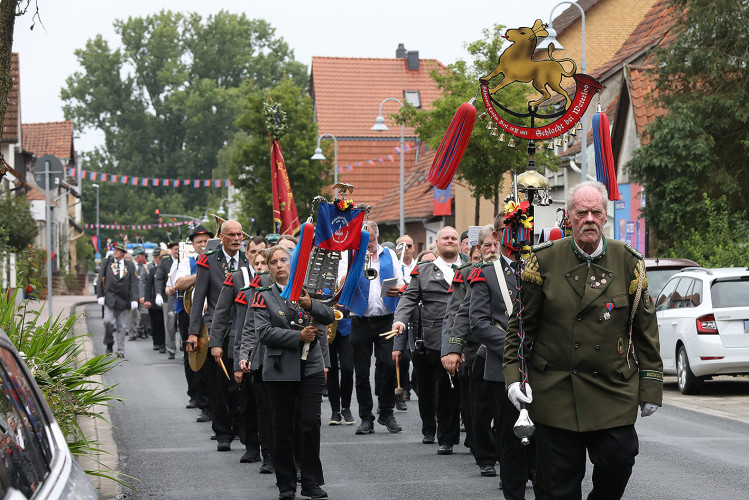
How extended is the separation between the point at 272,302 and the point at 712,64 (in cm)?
2020

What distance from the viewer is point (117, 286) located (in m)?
21.7

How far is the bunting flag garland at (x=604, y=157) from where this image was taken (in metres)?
8.80

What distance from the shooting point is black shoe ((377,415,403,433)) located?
12469 mm

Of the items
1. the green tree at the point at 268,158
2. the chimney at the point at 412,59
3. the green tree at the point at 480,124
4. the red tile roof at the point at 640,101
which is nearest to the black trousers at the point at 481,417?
the green tree at the point at 480,124

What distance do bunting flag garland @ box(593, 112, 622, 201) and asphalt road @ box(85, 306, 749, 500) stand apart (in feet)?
7.11

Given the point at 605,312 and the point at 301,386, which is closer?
the point at 605,312

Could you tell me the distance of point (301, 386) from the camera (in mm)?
8828

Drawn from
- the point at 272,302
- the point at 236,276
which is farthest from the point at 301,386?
the point at 236,276

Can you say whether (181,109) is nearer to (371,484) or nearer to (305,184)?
(305,184)

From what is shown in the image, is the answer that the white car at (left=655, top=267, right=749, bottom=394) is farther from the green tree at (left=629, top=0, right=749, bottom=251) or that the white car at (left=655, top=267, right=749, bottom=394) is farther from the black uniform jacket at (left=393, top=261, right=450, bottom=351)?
the green tree at (left=629, top=0, right=749, bottom=251)

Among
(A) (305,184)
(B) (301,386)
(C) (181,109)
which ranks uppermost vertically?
(C) (181,109)

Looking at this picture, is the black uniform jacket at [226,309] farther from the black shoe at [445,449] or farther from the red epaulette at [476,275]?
the red epaulette at [476,275]

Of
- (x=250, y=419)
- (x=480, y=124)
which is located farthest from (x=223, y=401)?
(x=480, y=124)

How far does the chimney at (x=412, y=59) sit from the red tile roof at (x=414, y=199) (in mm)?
14115
